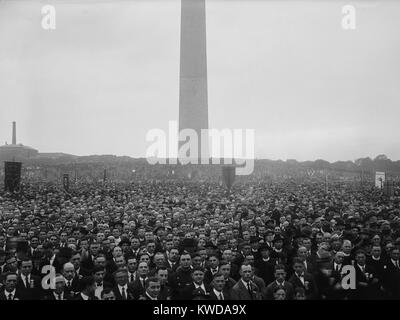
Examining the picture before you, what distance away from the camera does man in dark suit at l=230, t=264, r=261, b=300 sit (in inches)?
263

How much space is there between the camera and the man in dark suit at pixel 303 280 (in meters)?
6.98

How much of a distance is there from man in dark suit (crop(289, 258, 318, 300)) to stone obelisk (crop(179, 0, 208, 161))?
2651 cm

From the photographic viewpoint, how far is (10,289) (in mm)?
6797

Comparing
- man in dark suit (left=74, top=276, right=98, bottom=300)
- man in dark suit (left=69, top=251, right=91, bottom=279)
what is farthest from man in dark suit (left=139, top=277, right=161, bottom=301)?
man in dark suit (left=69, top=251, right=91, bottom=279)

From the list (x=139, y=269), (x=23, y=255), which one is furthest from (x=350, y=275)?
(x=23, y=255)

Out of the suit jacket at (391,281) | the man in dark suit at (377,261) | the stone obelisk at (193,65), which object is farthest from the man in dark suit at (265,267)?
the stone obelisk at (193,65)

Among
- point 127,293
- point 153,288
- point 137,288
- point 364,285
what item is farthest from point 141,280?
point 364,285

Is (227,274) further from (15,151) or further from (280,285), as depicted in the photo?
(15,151)

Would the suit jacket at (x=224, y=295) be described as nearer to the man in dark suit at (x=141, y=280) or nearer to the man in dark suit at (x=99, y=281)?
the man in dark suit at (x=141, y=280)

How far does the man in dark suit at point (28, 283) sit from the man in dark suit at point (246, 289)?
3.03 meters

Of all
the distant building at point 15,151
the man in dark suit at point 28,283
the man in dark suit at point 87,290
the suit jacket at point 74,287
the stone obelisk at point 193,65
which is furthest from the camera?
the distant building at point 15,151

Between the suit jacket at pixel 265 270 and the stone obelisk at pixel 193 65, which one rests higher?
the stone obelisk at pixel 193 65
